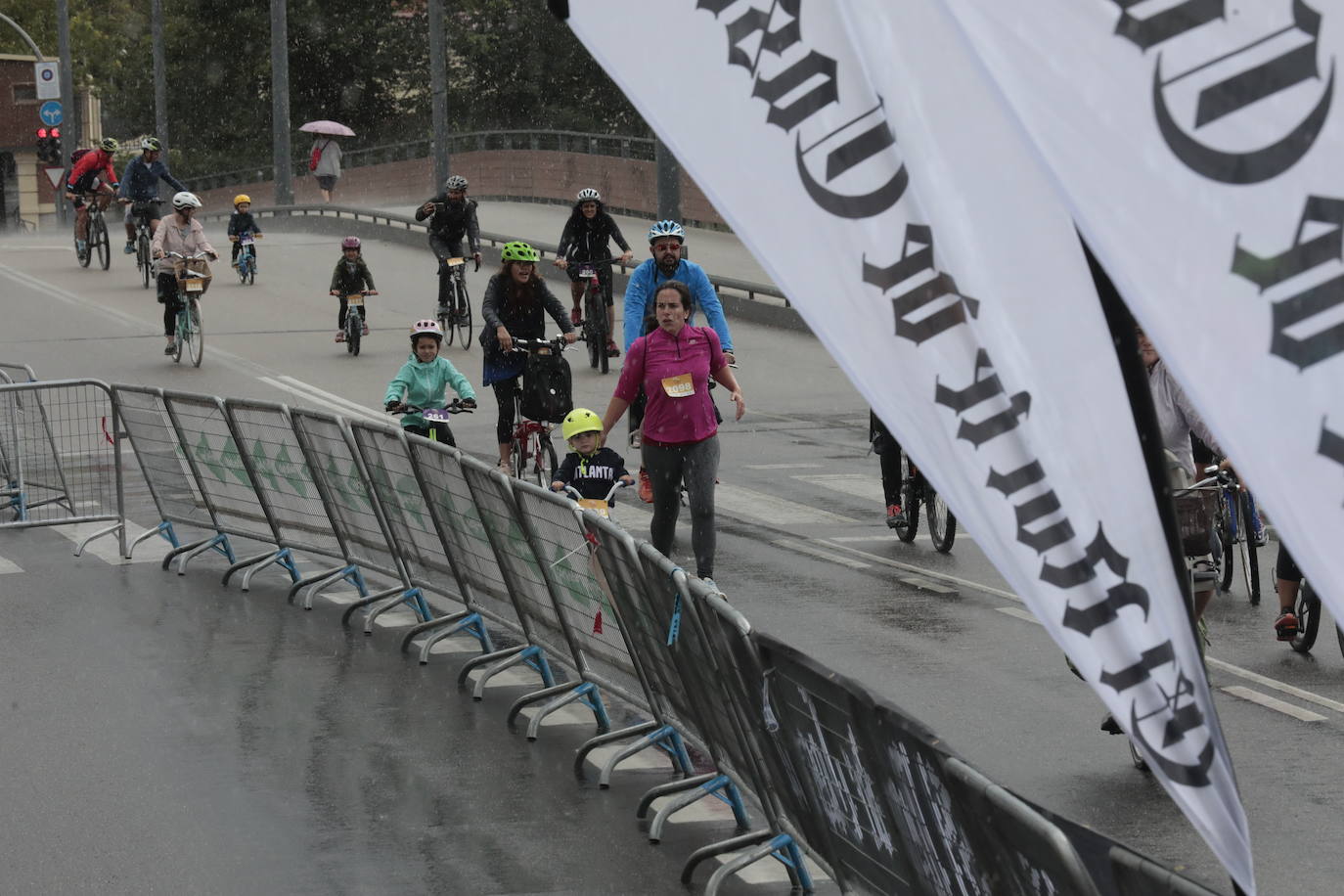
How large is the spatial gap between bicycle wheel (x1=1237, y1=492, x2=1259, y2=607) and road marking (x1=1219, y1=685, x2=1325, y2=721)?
246 centimetres

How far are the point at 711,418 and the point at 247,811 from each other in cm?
474

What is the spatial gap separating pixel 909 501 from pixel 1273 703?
5028mm

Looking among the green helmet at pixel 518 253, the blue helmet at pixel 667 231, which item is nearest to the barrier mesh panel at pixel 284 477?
the blue helmet at pixel 667 231

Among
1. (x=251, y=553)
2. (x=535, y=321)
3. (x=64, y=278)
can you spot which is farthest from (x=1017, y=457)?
(x=64, y=278)

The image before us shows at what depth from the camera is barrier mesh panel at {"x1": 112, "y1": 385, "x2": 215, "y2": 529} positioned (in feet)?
45.2

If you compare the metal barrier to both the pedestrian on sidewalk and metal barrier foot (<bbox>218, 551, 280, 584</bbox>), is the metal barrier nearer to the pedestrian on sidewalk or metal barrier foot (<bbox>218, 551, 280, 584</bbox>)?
metal barrier foot (<bbox>218, 551, 280, 584</bbox>)

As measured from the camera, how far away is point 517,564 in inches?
381

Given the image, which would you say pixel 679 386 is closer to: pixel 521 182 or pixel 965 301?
pixel 965 301

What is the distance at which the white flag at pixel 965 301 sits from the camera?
3.31 meters

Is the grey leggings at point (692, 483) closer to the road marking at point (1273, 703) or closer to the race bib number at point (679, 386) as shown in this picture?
the race bib number at point (679, 386)

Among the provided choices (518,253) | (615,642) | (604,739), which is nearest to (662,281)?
(518,253)

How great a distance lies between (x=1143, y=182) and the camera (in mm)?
3104

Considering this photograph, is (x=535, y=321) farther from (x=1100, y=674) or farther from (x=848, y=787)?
(x=1100, y=674)

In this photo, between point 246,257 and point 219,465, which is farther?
point 246,257
